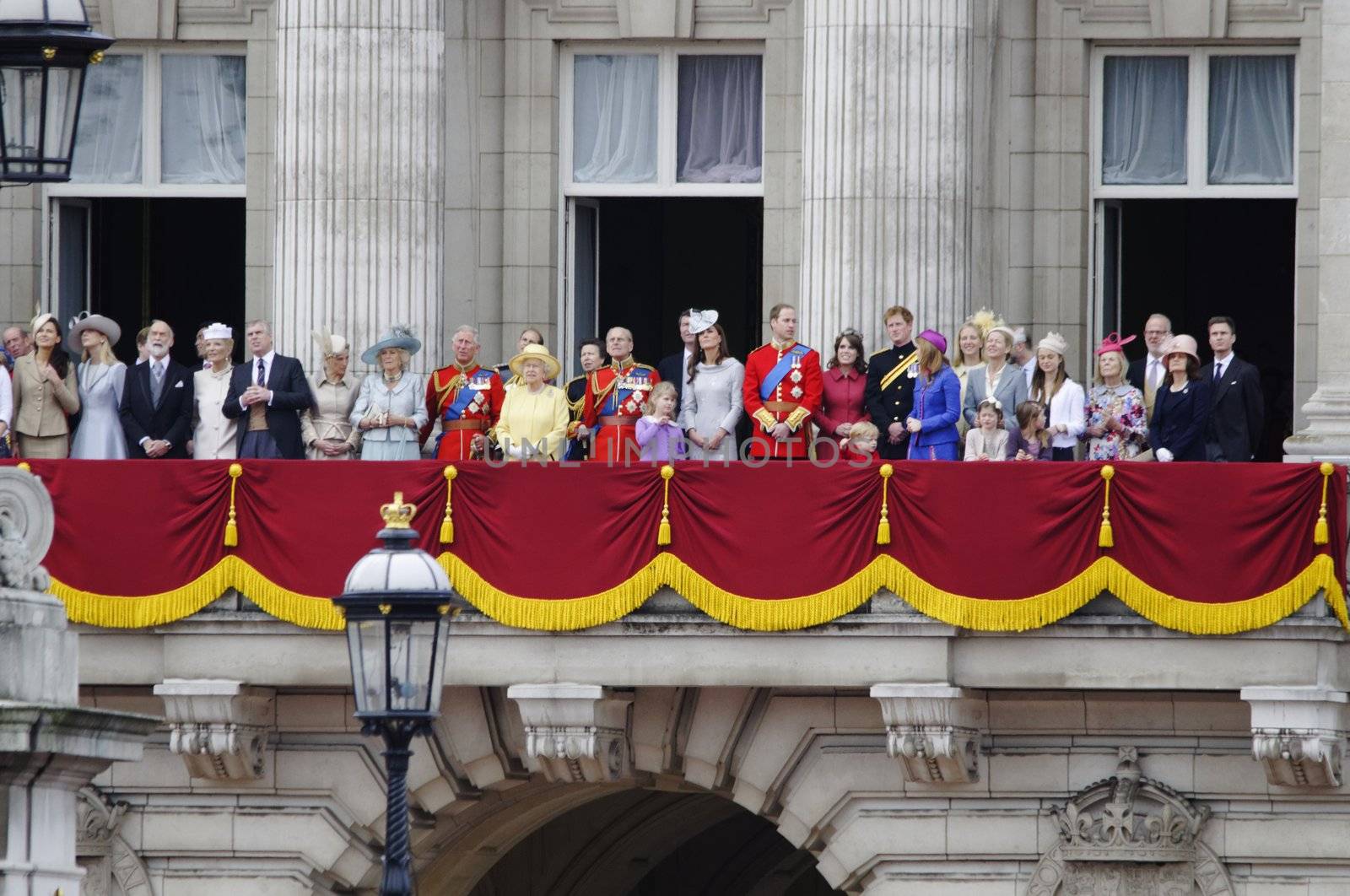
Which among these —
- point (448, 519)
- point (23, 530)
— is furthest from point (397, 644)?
point (448, 519)

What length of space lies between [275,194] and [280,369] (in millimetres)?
2947

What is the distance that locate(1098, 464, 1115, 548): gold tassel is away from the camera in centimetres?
3014

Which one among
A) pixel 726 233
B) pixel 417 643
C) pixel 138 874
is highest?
pixel 726 233

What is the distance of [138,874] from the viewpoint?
32.2 meters

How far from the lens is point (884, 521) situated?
30406 millimetres

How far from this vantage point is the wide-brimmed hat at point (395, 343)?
32.2 metres

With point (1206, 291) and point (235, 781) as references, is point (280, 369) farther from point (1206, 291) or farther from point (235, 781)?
point (1206, 291)

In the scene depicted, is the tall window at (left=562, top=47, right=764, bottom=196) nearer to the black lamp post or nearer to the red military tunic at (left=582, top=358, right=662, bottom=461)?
the red military tunic at (left=582, top=358, right=662, bottom=461)

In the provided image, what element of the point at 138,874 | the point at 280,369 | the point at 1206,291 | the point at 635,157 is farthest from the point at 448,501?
the point at 1206,291

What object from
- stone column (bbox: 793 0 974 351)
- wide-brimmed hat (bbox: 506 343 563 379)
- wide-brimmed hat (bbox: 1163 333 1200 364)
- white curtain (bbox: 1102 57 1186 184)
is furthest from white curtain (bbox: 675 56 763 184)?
wide-brimmed hat (bbox: 1163 333 1200 364)

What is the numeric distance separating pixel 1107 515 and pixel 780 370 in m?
2.96

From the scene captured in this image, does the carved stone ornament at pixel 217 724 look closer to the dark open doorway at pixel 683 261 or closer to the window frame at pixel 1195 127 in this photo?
the dark open doorway at pixel 683 261

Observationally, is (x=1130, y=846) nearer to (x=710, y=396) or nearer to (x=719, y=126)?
(x=710, y=396)

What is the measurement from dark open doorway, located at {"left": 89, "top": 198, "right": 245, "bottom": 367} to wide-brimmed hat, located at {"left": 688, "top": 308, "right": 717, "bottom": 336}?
7.57 meters
